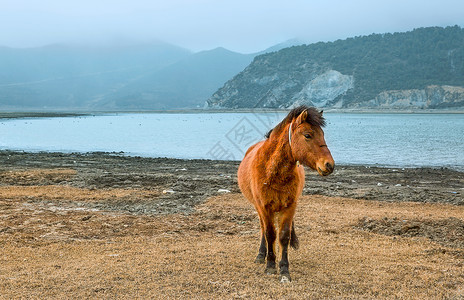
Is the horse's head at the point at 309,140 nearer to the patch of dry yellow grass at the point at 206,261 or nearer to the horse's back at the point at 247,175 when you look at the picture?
the horse's back at the point at 247,175

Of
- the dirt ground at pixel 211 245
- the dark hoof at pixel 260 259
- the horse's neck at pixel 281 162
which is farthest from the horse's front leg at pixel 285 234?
the dark hoof at pixel 260 259

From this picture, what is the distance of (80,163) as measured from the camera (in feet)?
86.2

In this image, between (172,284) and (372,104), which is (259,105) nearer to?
(372,104)

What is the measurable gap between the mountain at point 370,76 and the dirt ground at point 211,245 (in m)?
137

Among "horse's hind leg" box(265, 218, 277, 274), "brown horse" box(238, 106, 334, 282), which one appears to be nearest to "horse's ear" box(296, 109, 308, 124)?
"brown horse" box(238, 106, 334, 282)

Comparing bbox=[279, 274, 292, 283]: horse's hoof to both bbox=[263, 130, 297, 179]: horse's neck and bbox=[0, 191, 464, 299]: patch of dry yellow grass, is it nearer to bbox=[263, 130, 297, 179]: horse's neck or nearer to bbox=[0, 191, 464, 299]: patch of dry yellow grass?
bbox=[0, 191, 464, 299]: patch of dry yellow grass

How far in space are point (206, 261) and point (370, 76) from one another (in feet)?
545

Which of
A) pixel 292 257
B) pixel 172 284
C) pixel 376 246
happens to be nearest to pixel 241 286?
pixel 172 284

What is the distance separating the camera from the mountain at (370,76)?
144875 millimetres

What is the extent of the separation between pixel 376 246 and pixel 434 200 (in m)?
6.91

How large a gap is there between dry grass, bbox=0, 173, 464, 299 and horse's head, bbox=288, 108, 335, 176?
1808 mm

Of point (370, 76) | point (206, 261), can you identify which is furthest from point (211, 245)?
point (370, 76)

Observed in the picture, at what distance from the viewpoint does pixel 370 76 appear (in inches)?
6358

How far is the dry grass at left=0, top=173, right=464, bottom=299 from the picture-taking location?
5.78 meters
